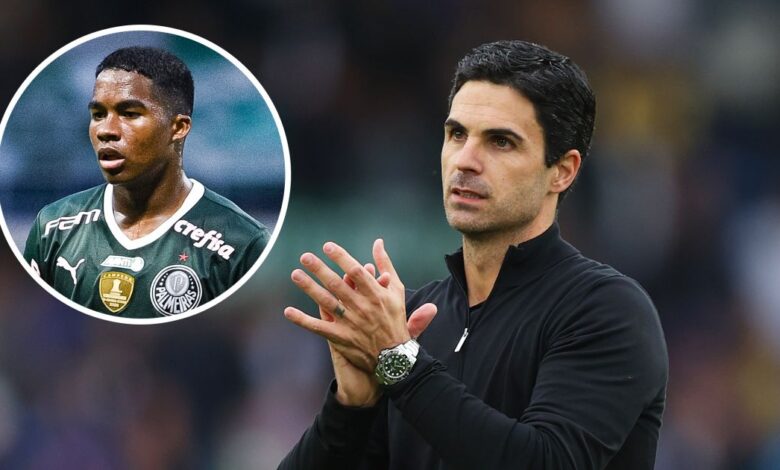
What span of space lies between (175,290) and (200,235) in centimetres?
15

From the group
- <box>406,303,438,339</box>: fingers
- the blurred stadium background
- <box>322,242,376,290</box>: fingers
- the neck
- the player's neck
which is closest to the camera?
<box>322,242,376,290</box>: fingers

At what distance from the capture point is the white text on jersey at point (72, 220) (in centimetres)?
250

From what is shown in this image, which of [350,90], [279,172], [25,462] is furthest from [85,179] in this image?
[350,90]

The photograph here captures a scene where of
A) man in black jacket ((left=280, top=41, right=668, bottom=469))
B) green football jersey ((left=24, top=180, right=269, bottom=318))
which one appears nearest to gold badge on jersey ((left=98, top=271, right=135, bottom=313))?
green football jersey ((left=24, top=180, right=269, bottom=318))

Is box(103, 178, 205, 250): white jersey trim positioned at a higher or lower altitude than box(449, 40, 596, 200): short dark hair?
lower

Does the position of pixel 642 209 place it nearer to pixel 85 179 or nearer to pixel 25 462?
pixel 25 462

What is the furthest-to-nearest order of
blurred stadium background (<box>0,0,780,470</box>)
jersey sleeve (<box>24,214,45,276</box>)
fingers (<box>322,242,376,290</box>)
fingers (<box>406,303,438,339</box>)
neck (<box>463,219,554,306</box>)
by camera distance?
blurred stadium background (<box>0,0,780,470</box>), neck (<box>463,219,554,306</box>), jersey sleeve (<box>24,214,45,276</box>), fingers (<box>406,303,438,339</box>), fingers (<box>322,242,376,290</box>)

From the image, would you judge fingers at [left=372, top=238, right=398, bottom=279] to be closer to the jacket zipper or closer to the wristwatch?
the wristwatch

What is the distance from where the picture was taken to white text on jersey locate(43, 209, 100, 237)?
250 cm

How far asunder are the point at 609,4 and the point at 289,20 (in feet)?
6.32

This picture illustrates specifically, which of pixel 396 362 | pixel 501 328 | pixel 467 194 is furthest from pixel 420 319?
pixel 467 194

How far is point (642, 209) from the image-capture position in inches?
260

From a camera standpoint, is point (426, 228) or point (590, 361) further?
point (426, 228)

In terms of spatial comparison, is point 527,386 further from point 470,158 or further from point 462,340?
point 470,158
